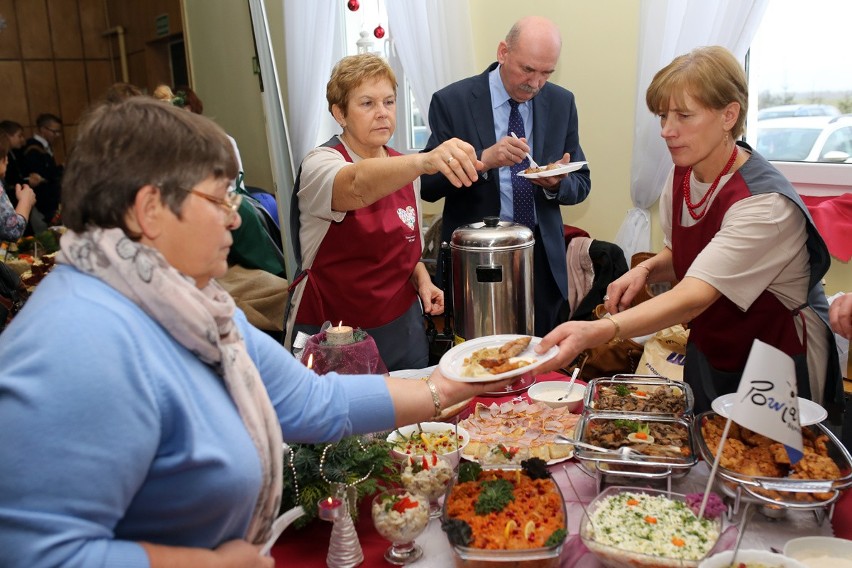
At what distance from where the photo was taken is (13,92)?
30.4ft

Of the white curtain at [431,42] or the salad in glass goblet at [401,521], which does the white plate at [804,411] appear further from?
the white curtain at [431,42]

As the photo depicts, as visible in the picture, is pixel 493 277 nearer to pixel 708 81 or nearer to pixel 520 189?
pixel 520 189

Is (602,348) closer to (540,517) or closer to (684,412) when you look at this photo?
(684,412)

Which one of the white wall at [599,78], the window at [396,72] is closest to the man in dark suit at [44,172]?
the window at [396,72]

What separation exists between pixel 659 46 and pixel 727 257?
7.40 ft

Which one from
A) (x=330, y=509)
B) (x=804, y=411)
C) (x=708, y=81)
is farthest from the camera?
(x=708, y=81)

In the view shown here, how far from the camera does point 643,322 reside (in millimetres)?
1892

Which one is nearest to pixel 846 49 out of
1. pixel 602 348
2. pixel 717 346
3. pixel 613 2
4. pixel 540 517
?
pixel 613 2

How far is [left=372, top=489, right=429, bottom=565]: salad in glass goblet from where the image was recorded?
127cm

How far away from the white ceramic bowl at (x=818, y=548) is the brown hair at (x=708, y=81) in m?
1.16

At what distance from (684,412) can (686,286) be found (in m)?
0.41

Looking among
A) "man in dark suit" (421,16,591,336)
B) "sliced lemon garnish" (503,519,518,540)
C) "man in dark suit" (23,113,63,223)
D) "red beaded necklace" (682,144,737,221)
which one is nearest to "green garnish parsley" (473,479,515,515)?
"sliced lemon garnish" (503,519,518,540)

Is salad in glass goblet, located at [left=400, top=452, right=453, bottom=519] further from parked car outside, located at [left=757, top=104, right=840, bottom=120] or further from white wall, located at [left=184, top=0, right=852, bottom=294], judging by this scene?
parked car outside, located at [left=757, top=104, right=840, bottom=120]

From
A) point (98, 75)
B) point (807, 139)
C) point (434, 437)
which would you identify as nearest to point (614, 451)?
point (434, 437)
